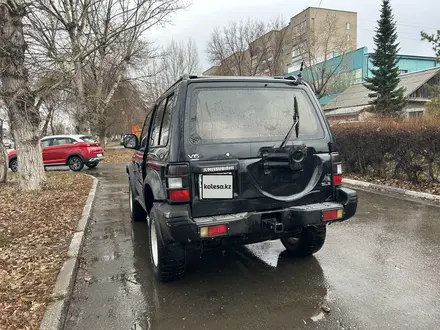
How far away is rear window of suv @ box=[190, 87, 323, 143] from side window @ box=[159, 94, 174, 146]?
33 cm

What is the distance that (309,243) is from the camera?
13.3ft

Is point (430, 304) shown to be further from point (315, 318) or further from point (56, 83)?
point (56, 83)

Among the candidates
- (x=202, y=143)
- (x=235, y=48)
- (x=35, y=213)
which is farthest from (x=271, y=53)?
(x=202, y=143)

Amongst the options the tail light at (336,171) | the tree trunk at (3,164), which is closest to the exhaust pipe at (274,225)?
the tail light at (336,171)

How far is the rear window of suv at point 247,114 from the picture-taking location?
10.3 feet

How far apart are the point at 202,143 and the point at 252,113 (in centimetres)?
63

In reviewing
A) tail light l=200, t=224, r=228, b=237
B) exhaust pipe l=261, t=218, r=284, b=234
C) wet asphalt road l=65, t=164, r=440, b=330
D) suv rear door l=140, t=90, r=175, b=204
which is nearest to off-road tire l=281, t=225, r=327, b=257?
wet asphalt road l=65, t=164, r=440, b=330

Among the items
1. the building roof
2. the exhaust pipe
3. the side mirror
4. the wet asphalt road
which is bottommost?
the wet asphalt road

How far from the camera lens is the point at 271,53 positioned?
34.5 m

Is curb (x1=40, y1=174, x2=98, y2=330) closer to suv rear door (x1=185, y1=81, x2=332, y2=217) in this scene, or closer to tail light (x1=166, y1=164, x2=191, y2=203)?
tail light (x1=166, y1=164, x2=191, y2=203)

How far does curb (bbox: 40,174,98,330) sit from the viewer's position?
286 cm

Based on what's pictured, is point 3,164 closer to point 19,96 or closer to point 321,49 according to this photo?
point 19,96

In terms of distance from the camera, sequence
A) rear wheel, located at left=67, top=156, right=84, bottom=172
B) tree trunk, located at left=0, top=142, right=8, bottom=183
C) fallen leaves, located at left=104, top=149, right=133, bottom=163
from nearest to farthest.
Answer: tree trunk, located at left=0, top=142, right=8, bottom=183, rear wheel, located at left=67, top=156, right=84, bottom=172, fallen leaves, located at left=104, top=149, right=133, bottom=163

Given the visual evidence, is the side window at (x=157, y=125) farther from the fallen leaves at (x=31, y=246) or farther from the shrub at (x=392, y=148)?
the shrub at (x=392, y=148)
